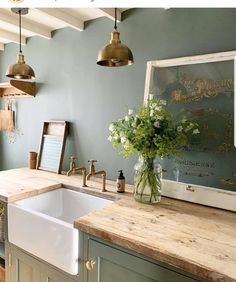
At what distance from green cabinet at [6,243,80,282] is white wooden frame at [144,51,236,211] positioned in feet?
2.54

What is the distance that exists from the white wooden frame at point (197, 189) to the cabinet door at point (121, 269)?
2.03 ft

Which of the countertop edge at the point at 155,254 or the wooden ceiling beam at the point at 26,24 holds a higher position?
the wooden ceiling beam at the point at 26,24

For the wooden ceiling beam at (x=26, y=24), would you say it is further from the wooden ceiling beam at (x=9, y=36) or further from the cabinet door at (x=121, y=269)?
the cabinet door at (x=121, y=269)

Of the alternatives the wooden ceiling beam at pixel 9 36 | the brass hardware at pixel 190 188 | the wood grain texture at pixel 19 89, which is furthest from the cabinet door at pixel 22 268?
the wooden ceiling beam at pixel 9 36

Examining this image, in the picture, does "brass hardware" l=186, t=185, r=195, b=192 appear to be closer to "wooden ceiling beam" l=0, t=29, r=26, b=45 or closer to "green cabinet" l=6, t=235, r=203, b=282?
"green cabinet" l=6, t=235, r=203, b=282

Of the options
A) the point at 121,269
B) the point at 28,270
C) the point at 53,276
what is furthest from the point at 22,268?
the point at 121,269

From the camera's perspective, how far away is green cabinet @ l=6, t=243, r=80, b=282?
1358 millimetres

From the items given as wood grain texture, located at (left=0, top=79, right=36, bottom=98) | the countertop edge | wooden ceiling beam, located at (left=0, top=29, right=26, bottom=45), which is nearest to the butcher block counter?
the countertop edge

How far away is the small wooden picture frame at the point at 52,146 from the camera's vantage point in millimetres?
2254

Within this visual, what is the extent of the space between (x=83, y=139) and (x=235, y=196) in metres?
1.31

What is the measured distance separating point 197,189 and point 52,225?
2.90 feet

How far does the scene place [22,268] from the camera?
157cm

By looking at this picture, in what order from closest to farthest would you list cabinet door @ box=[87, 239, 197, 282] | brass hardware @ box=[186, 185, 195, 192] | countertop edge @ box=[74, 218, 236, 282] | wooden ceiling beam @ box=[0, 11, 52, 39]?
countertop edge @ box=[74, 218, 236, 282] < cabinet door @ box=[87, 239, 197, 282] < brass hardware @ box=[186, 185, 195, 192] < wooden ceiling beam @ box=[0, 11, 52, 39]

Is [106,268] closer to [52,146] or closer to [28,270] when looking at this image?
[28,270]
